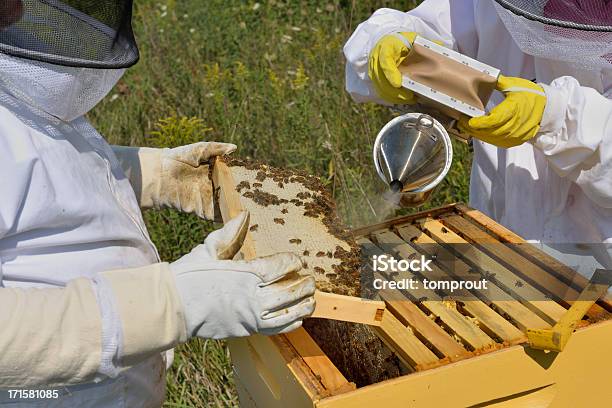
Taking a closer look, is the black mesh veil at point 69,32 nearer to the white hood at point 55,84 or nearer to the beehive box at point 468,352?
the white hood at point 55,84

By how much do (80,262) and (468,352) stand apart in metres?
1.07

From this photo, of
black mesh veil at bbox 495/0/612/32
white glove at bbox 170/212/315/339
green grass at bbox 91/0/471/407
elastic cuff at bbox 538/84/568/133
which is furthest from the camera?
green grass at bbox 91/0/471/407

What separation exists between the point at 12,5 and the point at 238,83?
117 inches

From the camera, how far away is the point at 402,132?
8.38 ft

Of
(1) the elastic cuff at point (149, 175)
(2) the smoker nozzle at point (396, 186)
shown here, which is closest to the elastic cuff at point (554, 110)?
(2) the smoker nozzle at point (396, 186)

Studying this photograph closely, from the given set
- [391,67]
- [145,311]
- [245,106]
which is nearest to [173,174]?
[391,67]

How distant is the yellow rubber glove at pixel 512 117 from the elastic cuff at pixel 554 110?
18 millimetres

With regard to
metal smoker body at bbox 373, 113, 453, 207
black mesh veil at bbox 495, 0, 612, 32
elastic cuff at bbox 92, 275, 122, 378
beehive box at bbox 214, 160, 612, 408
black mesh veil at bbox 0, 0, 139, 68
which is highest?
black mesh veil at bbox 495, 0, 612, 32

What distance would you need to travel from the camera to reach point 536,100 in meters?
2.54

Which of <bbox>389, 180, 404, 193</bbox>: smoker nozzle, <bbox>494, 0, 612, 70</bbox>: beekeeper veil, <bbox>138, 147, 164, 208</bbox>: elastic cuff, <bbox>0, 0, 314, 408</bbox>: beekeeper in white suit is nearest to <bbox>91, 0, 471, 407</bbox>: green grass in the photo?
<bbox>389, 180, 404, 193</bbox>: smoker nozzle

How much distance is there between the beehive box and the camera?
1813 millimetres

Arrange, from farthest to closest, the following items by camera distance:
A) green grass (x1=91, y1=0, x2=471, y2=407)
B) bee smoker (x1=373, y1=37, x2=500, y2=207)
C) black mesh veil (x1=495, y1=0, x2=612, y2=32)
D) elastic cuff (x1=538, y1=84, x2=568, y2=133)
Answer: green grass (x1=91, y1=0, x2=471, y2=407) → elastic cuff (x1=538, y1=84, x2=568, y2=133) → bee smoker (x1=373, y1=37, x2=500, y2=207) → black mesh veil (x1=495, y1=0, x2=612, y2=32)

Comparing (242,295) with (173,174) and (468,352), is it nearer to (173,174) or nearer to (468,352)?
(468,352)

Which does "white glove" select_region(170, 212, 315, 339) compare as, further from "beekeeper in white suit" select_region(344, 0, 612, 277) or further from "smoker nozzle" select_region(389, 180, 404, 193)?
"beekeeper in white suit" select_region(344, 0, 612, 277)
